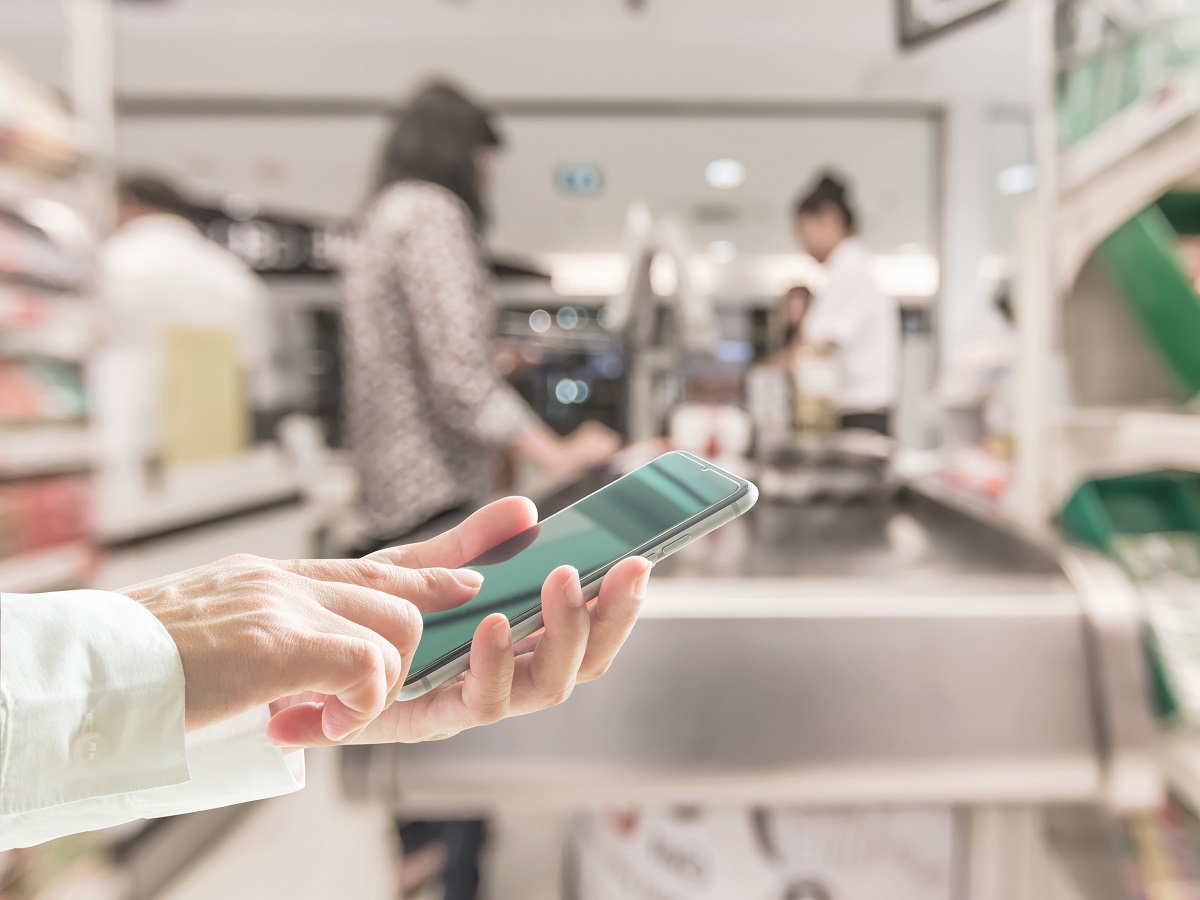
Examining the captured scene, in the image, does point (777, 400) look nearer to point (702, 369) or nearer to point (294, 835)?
point (702, 369)

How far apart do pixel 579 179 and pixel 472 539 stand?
159 inches

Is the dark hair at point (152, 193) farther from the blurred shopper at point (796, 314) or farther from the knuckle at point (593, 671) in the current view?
the knuckle at point (593, 671)

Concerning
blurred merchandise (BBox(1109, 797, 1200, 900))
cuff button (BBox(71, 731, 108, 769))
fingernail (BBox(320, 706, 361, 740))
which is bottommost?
blurred merchandise (BBox(1109, 797, 1200, 900))

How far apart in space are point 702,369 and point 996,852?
2.72 ft

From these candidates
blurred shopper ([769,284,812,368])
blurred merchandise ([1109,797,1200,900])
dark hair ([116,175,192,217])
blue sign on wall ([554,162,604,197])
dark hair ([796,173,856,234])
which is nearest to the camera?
blurred merchandise ([1109,797,1200,900])

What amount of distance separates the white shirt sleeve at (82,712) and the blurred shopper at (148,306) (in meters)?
1.40

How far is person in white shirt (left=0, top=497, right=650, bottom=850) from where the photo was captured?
0.14 metres

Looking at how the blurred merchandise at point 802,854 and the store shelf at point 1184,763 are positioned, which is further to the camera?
the blurred merchandise at point 802,854

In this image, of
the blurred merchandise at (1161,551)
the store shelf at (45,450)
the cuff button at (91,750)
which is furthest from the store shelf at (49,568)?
the blurred merchandise at (1161,551)

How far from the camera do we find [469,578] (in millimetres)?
177

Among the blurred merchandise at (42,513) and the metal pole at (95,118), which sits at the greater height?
the metal pole at (95,118)

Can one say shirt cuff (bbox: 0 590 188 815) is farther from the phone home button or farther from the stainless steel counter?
the stainless steel counter

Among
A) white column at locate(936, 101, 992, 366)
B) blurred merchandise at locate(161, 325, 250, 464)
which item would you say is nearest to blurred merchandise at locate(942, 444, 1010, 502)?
blurred merchandise at locate(161, 325, 250, 464)

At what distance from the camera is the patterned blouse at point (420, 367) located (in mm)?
865
